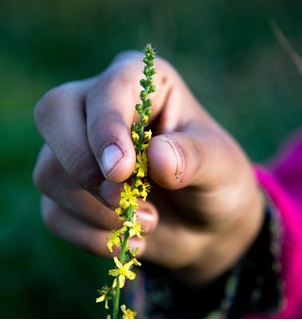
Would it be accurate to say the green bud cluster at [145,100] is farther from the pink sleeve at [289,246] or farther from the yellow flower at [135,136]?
the pink sleeve at [289,246]

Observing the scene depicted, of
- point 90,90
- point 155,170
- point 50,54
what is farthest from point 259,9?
point 155,170

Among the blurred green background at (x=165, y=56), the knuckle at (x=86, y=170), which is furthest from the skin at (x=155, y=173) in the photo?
the blurred green background at (x=165, y=56)

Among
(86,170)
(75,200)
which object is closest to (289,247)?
(75,200)

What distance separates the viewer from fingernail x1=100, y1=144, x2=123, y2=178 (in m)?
0.61

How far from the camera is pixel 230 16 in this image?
A: 10.0 feet

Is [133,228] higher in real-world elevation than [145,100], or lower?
lower

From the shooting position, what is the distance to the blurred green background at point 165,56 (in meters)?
2.24

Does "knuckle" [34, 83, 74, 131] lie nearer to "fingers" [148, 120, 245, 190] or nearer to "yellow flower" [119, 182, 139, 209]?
"fingers" [148, 120, 245, 190]

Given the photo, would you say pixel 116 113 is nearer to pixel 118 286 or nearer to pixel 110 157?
pixel 110 157

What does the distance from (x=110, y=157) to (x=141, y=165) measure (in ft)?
0.13

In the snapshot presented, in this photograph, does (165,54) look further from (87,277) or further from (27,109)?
(87,277)

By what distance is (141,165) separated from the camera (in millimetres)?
610

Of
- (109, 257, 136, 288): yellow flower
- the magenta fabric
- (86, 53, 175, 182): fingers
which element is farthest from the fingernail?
the magenta fabric

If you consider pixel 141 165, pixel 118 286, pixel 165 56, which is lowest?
pixel 118 286
